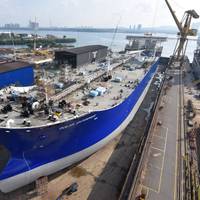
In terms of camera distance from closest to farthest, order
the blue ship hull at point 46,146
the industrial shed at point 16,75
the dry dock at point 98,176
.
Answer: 1. the blue ship hull at point 46,146
2. the dry dock at point 98,176
3. the industrial shed at point 16,75

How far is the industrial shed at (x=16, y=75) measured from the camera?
2167cm

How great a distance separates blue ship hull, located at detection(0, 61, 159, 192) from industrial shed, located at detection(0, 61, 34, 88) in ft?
33.3

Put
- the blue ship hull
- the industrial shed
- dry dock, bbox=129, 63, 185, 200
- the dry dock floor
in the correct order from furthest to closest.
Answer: the industrial shed, the dry dock floor, dry dock, bbox=129, 63, 185, 200, the blue ship hull

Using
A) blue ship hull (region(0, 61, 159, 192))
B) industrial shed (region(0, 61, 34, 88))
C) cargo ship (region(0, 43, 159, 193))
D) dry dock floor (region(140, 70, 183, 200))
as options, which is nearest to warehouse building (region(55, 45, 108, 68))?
industrial shed (region(0, 61, 34, 88))

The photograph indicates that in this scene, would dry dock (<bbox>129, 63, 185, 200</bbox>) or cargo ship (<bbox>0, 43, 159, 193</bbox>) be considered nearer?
cargo ship (<bbox>0, 43, 159, 193</bbox>)

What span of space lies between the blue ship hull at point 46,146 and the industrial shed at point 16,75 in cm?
1016

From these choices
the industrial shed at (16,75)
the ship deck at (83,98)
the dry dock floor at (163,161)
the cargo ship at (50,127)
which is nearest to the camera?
the cargo ship at (50,127)

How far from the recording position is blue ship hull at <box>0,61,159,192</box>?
13367mm

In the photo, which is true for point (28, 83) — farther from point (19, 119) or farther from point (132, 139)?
point (132, 139)

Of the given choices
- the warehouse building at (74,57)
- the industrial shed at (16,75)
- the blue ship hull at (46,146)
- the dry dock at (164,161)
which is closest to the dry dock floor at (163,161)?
the dry dock at (164,161)

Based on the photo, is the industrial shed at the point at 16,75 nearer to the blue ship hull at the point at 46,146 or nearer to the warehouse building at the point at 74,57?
the warehouse building at the point at 74,57

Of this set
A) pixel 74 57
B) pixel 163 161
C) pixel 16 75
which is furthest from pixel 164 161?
pixel 16 75

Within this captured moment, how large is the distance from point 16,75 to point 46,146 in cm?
1184

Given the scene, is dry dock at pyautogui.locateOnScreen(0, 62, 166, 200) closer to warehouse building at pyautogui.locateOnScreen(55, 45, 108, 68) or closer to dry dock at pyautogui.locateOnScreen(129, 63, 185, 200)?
dry dock at pyautogui.locateOnScreen(129, 63, 185, 200)
